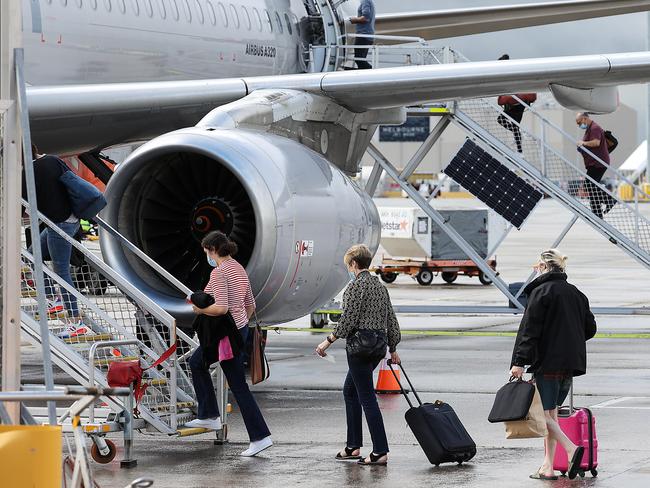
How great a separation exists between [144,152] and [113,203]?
0.64 m

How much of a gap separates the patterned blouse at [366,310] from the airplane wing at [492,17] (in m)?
11.9

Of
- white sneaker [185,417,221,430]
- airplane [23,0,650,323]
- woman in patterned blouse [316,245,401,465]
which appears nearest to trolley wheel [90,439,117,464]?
white sneaker [185,417,221,430]

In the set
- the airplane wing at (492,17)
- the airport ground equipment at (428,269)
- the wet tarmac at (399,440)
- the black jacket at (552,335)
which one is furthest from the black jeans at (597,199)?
the black jacket at (552,335)

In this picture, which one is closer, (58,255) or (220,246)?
(220,246)

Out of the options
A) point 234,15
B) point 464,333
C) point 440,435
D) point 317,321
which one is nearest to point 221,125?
point 440,435

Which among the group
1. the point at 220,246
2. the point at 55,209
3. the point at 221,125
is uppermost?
the point at 221,125

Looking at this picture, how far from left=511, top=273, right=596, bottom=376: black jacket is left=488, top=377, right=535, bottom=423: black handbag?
172mm

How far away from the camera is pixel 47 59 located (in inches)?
498

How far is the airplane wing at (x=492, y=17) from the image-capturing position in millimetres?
20850

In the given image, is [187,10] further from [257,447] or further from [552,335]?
[552,335]

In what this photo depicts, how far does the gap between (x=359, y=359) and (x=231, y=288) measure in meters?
1.16

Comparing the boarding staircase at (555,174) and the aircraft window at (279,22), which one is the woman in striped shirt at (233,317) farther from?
the boarding staircase at (555,174)

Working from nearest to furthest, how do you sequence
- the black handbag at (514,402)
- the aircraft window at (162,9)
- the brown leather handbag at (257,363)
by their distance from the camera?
the black handbag at (514,402) < the brown leather handbag at (257,363) < the aircraft window at (162,9)

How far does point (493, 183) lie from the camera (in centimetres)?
1961
